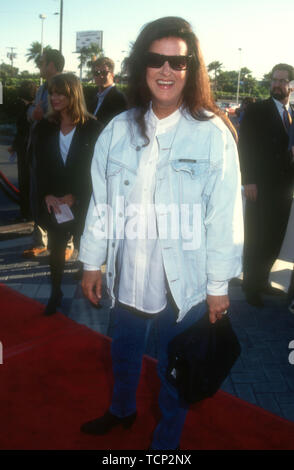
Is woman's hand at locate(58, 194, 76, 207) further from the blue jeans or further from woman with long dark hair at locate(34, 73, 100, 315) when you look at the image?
the blue jeans

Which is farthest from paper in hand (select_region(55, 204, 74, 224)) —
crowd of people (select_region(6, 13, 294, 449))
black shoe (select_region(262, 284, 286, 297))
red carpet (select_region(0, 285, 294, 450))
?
black shoe (select_region(262, 284, 286, 297))

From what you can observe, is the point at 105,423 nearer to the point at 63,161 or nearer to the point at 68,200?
the point at 68,200

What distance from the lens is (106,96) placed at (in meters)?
4.88

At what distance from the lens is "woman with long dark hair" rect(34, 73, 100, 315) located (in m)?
3.62

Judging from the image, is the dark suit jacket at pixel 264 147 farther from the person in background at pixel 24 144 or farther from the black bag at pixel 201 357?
the person in background at pixel 24 144

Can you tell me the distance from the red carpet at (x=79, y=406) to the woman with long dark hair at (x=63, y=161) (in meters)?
0.64

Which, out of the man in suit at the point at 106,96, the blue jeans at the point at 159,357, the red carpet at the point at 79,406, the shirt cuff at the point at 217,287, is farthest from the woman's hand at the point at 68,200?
the shirt cuff at the point at 217,287

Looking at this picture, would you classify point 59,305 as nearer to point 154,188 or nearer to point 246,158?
point 246,158

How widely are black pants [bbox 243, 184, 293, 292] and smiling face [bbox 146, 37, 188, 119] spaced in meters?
2.36

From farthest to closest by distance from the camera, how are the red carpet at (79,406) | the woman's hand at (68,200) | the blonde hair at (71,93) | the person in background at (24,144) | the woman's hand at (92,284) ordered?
the person in background at (24,144)
the woman's hand at (68,200)
the blonde hair at (71,93)
the red carpet at (79,406)
the woman's hand at (92,284)

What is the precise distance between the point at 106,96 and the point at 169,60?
3.21 metres

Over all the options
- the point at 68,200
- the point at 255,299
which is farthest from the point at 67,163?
the point at 255,299

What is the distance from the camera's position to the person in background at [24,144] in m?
6.25

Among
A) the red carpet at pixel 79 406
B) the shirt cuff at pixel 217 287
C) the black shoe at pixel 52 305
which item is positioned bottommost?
the red carpet at pixel 79 406
